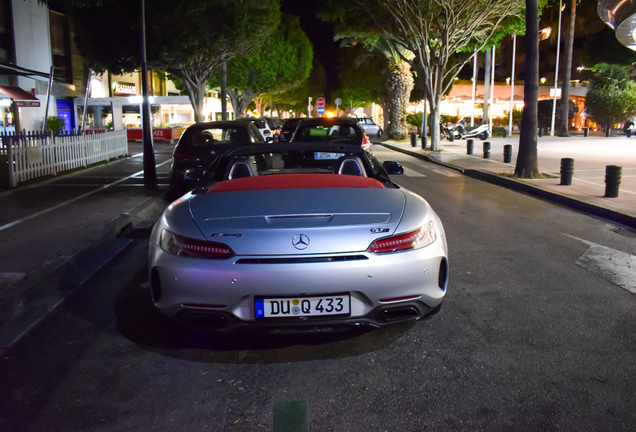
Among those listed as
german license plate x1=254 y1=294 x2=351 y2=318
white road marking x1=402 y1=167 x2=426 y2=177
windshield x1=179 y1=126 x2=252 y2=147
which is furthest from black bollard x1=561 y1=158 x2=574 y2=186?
german license plate x1=254 y1=294 x2=351 y2=318

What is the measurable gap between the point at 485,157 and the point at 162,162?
38.7 feet

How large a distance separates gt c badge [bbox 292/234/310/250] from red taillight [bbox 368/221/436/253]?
0.38 meters

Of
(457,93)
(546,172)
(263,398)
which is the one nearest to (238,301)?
(263,398)

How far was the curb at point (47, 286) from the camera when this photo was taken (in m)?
4.58

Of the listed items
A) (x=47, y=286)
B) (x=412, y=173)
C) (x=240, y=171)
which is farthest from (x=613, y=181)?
(x=47, y=286)

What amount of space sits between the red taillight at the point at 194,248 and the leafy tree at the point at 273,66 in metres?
40.6

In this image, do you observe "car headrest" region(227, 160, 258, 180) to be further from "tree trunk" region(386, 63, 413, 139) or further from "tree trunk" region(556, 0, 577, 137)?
"tree trunk" region(556, 0, 577, 137)

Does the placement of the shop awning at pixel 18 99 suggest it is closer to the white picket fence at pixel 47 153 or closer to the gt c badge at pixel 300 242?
the white picket fence at pixel 47 153

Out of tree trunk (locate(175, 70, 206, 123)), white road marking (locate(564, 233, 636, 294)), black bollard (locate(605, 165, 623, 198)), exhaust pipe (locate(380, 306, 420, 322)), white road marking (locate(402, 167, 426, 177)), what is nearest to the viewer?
exhaust pipe (locate(380, 306, 420, 322))

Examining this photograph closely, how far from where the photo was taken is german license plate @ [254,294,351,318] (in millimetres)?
3398

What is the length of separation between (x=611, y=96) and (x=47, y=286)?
40.9 m

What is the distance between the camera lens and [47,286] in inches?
219

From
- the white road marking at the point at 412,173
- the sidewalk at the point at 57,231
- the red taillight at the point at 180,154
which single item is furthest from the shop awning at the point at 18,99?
the white road marking at the point at 412,173

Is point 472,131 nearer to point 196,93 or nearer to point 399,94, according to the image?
point 399,94
